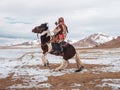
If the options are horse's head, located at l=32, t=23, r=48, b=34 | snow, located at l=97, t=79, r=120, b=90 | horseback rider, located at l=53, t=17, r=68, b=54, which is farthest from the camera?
horse's head, located at l=32, t=23, r=48, b=34

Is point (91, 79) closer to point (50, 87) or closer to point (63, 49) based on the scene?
point (50, 87)

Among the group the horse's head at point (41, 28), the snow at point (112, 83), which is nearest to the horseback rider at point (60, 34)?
the horse's head at point (41, 28)

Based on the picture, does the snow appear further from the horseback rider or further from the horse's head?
the horse's head

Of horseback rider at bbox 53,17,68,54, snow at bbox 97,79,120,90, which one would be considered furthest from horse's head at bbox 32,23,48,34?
snow at bbox 97,79,120,90

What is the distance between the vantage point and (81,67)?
19.1 meters

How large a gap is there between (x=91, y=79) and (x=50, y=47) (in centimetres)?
464

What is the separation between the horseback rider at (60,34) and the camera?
18891 millimetres

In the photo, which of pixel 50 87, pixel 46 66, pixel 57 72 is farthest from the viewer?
pixel 46 66

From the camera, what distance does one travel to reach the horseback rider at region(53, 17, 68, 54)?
18.9m

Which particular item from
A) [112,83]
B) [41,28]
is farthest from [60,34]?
[112,83]

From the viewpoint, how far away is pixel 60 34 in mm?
18922

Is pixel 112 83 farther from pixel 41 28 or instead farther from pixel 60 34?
pixel 41 28

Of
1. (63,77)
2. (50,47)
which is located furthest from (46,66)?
(63,77)

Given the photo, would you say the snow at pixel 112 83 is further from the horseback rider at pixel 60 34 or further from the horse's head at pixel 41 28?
the horse's head at pixel 41 28
